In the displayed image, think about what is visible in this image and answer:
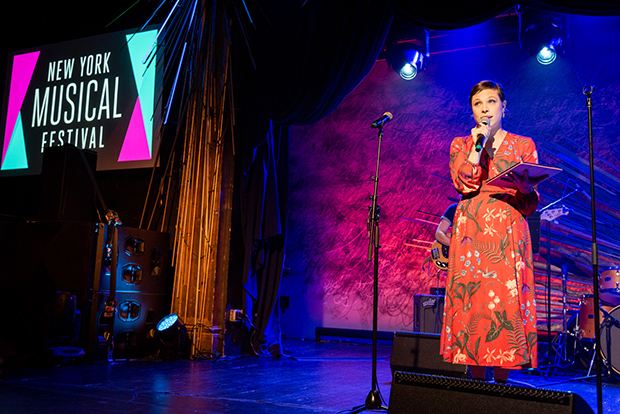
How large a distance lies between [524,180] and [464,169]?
8.8 inches

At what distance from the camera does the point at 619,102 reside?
569 cm

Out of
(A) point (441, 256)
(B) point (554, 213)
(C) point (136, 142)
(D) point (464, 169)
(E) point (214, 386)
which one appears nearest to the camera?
(D) point (464, 169)

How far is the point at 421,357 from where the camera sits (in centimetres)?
290

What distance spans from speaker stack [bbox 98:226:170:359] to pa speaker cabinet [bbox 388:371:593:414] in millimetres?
3189

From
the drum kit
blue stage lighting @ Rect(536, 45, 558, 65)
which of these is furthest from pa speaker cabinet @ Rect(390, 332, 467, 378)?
blue stage lighting @ Rect(536, 45, 558, 65)

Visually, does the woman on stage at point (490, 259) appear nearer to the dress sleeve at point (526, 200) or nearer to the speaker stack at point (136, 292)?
the dress sleeve at point (526, 200)

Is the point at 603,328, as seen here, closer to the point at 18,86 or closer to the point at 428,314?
the point at 428,314

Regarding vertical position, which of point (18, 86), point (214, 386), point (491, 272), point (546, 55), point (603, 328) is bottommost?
point (214, 386)

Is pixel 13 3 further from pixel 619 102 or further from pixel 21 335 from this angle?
pixel 619 102

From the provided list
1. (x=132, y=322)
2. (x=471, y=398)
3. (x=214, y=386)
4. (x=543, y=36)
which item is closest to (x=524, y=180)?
(x=471, y=398)

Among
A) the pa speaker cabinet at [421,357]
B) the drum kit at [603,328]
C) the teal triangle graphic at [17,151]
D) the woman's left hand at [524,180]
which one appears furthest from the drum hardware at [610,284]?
the teal triangle graphic at [17,151]

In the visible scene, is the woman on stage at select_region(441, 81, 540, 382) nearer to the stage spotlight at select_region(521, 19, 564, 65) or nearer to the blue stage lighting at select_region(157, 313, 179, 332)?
the blue stage lighting at select_region(157, 313, 179, 332)

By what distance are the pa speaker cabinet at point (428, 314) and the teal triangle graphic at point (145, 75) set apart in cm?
292

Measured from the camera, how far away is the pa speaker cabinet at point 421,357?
9.37 ft
